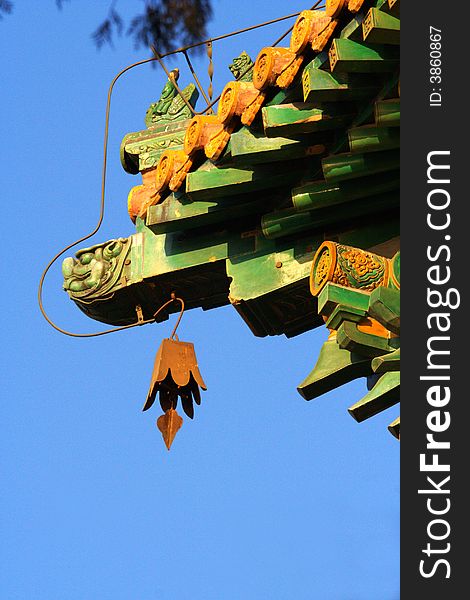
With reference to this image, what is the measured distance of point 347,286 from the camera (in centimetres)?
787

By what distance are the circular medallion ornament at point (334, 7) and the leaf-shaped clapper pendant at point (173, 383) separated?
1.75 metres

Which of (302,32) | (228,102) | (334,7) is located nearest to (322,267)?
(228,102)

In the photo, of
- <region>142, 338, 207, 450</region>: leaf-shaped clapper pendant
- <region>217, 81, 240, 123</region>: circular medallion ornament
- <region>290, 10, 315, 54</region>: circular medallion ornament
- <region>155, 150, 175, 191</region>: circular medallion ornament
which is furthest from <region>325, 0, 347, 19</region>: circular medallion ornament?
<region>142, 338, 207, 450</region>: leaf-shaped clapper pendant

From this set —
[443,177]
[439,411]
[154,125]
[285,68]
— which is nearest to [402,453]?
[439,411]


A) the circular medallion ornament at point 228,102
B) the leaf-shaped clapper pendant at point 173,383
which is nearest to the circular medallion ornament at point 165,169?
the circular medallion ornament at point 228,102

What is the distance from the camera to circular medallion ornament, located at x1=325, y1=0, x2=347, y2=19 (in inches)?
296

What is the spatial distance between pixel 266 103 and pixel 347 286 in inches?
30.1

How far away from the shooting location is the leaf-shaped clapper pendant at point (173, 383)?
8.61 metres

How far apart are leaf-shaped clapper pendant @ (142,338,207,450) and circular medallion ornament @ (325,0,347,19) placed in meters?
1.75

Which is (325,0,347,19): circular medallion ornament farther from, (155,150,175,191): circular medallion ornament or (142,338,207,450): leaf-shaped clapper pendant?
(142,338,207,450): leaf-shaped clapper pendant

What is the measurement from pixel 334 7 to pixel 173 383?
191 cm

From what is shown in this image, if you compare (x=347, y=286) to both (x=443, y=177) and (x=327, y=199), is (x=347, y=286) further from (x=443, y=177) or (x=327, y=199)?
(x=443, y=177)

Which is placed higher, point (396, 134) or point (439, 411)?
point (396, 134)

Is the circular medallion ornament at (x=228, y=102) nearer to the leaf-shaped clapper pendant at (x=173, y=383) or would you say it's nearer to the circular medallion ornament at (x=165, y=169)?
the circular medallion ornament at (x=165, y=169)
